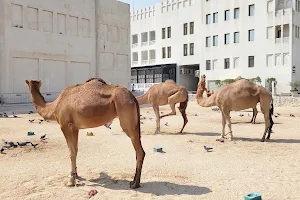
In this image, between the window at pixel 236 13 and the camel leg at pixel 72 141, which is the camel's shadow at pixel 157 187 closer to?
the camel leg at pixel 72 141

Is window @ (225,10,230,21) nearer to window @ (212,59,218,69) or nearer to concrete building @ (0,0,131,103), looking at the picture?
window @ (212,59,218,69)

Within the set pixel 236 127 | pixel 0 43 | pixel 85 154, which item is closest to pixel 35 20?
pixel 0 43

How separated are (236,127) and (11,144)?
9749 mm

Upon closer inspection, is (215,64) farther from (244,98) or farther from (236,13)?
(244,98)

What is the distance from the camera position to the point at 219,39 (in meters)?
49.8

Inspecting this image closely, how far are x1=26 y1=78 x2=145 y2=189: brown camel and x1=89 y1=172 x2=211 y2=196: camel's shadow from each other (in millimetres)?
226

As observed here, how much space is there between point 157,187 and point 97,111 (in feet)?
6.01

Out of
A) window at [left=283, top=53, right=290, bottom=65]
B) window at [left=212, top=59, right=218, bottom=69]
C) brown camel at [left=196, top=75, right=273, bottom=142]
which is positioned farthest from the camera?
window at [left=212, top=59, right=218, bottom=69]

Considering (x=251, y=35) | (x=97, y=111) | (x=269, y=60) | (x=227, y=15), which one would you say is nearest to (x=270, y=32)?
(x=251, y=35)

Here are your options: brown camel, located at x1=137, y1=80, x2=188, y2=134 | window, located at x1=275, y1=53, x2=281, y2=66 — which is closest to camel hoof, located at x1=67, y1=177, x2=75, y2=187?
brown camel, located at x1=137, y1=80, x2=188, y2=134

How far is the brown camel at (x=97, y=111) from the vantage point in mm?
6016

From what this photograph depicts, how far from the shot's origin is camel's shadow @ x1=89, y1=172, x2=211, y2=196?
5.93 metres

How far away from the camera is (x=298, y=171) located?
7.26 meters

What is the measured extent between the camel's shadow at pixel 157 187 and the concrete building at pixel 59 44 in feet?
89.2
